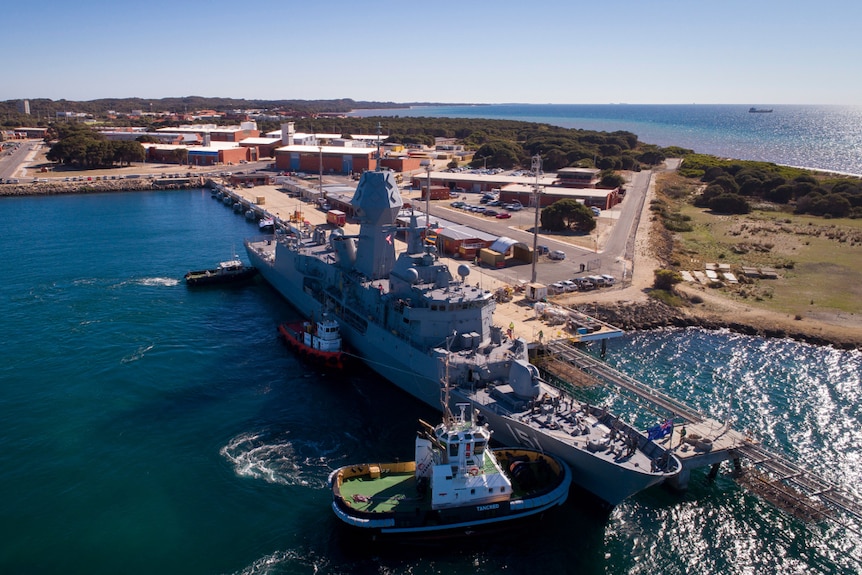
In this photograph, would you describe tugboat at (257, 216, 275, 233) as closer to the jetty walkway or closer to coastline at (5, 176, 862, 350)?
coastline at (5, 176, 862, 350)

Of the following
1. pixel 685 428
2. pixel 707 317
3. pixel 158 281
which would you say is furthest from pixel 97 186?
pixel 685 428

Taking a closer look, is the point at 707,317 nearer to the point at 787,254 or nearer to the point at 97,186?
the point at 787,254

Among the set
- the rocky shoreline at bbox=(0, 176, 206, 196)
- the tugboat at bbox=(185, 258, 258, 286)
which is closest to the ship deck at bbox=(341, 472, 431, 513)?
the tugboat at bbox=(185, 258, 258, 286)

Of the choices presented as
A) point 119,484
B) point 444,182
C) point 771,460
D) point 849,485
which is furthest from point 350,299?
point 444,182

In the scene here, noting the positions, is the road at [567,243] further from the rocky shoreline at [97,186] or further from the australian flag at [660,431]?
the rocky shoreline at [97,186]

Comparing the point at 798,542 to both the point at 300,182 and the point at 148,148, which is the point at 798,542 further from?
the point at 148,148

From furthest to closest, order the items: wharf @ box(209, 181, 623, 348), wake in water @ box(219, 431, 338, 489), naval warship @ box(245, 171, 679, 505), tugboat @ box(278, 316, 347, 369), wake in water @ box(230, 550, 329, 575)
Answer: wharf @ box(209, 181, 623, 348) → tugboat @ box(278, 316, 347, 369) → wake in water @ box(219, 431, 338, 489) → naval warship @ box(245, 171, 679, 505) → wake in water @ box(230, 550, 329, 575)
